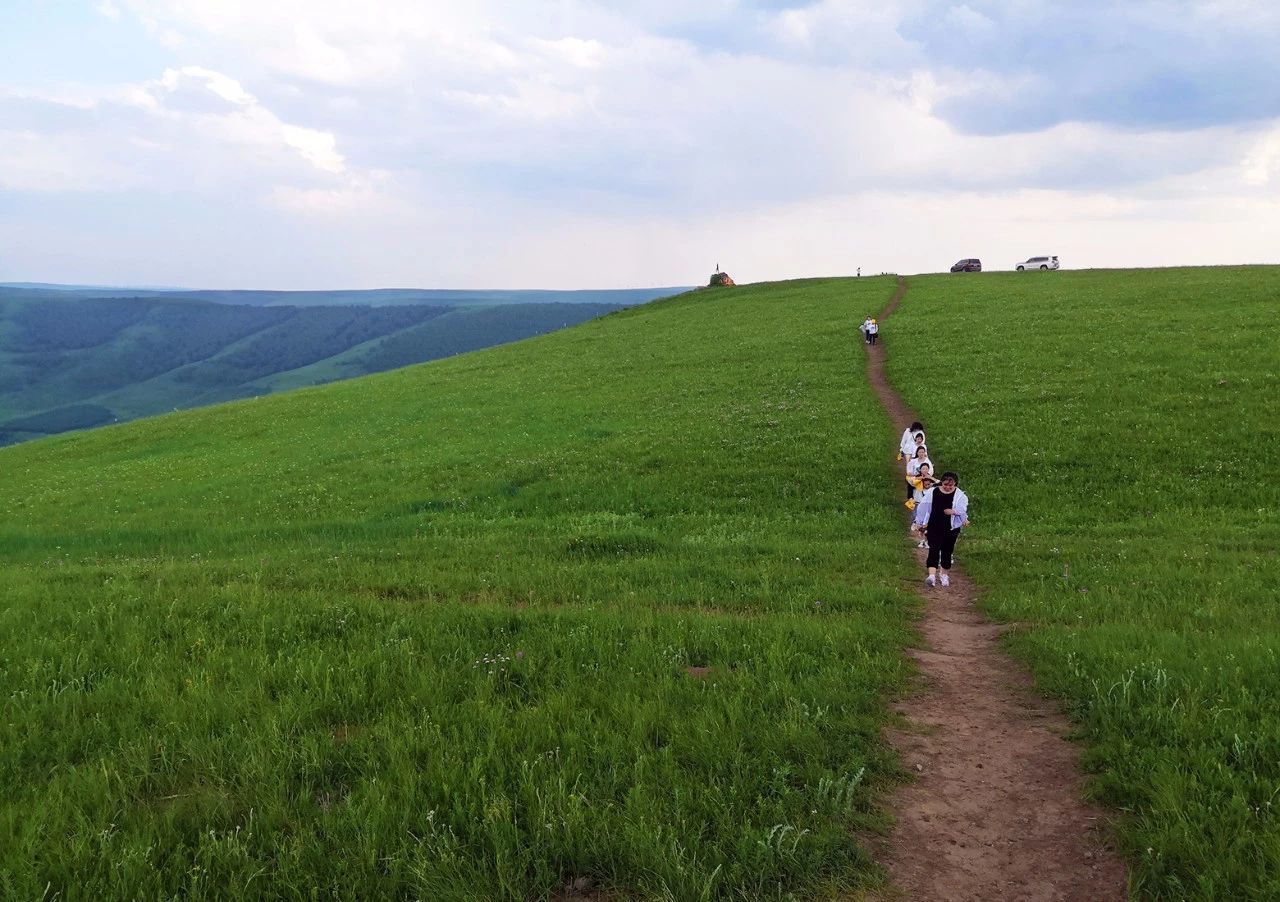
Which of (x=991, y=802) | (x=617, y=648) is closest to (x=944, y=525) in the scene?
(x=617, y=648)

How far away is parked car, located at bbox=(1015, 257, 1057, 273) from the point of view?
81500mm

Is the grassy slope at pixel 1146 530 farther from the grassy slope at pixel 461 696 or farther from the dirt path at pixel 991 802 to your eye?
the grassy slope at pixel 461 696

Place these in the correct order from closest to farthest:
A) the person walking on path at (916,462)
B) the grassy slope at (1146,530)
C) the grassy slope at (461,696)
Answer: the grassy slope at (461,696)
the grassy slope at (1146,530)
the person walking on path at (916,462)

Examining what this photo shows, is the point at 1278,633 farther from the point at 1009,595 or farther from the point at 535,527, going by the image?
the point at 535,527

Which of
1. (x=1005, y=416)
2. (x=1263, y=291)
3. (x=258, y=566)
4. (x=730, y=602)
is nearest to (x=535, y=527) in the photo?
(x=258, y=566)

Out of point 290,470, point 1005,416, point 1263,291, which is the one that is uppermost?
point 1263,291

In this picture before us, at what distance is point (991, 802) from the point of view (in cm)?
520

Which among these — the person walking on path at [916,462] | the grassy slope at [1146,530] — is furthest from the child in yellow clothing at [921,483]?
the grassy slope at [1146,530]

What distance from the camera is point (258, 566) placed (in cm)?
1332

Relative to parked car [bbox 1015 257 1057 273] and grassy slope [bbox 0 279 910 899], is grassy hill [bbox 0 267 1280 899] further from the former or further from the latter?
parked car [bbox 1015 257 1057 273]

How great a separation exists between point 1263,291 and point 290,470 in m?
50.7

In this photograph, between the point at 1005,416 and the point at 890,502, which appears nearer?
the point at 890,502

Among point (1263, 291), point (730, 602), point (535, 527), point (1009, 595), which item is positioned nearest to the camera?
point (730, 602)

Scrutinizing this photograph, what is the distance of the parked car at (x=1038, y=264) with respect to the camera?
81.5 m
